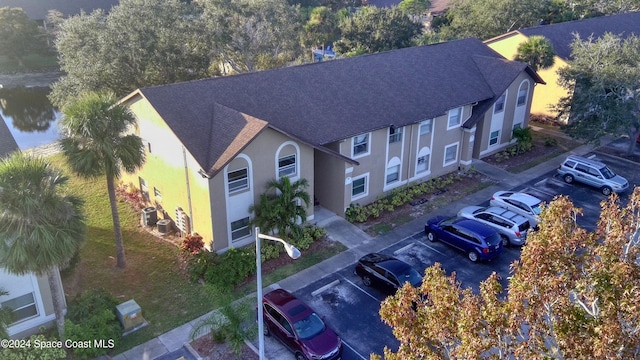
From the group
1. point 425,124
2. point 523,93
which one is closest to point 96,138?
point 425,124

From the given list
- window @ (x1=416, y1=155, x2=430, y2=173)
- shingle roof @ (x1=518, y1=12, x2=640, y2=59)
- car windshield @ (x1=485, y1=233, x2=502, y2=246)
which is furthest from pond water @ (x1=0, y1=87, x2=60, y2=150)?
shingle roof @ (x1=518, y1=12, x2=640, y2=59)

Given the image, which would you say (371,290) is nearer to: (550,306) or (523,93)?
(550,306)

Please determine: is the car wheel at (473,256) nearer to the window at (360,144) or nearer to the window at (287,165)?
the window at (360,144)

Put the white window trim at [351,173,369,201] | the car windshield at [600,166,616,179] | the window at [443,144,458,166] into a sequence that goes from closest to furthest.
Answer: the white window trim at [351,173,369,201], the car windshield at [600,166,616,179], the window at [443,144,458,166]

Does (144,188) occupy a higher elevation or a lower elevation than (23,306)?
lower

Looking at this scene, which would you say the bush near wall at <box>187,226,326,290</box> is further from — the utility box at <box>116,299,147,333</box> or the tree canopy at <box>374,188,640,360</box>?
the tree canopy at <box>374,188,640,360</box>

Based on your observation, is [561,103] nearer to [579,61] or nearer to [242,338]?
[579,61]

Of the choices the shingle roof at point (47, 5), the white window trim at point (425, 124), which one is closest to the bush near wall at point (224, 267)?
the white window trim at point (425, 124)
